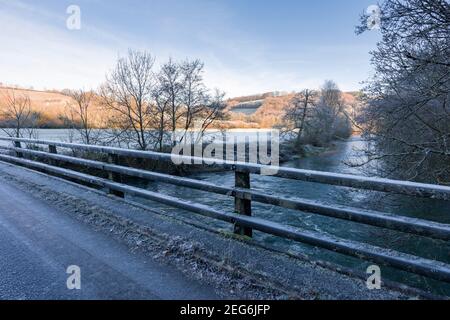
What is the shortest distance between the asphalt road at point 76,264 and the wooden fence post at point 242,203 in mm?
1023

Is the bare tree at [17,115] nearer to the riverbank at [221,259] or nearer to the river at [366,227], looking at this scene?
the river at [366,227]

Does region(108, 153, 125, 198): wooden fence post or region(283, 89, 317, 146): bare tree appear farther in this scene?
region(283, 89, 317, 146): bare tree

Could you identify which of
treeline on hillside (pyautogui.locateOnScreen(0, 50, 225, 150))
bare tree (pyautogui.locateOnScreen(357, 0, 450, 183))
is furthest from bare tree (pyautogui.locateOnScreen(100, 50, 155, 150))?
bare tree (pyautogui.locateOnScreen(357, 0, 450, 183))

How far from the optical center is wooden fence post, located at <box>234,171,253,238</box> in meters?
3.35

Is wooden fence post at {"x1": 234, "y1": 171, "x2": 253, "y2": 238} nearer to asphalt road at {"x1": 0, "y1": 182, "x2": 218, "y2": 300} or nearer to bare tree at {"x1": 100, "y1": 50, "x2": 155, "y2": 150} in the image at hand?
asphalt road at {"x1": 0, "y1": 182, "x2": 218, "y2": 300}

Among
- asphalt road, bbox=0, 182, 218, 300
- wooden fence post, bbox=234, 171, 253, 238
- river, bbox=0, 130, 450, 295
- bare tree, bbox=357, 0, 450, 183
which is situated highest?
bare tree, bbox=357, 0, 450, 183

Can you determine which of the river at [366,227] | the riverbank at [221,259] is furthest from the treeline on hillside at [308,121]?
the riverbank at [221,259]

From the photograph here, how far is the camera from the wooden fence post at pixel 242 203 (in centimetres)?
335

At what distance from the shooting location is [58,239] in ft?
11.5

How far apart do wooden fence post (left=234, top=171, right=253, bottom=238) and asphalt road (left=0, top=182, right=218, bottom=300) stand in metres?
1.02
